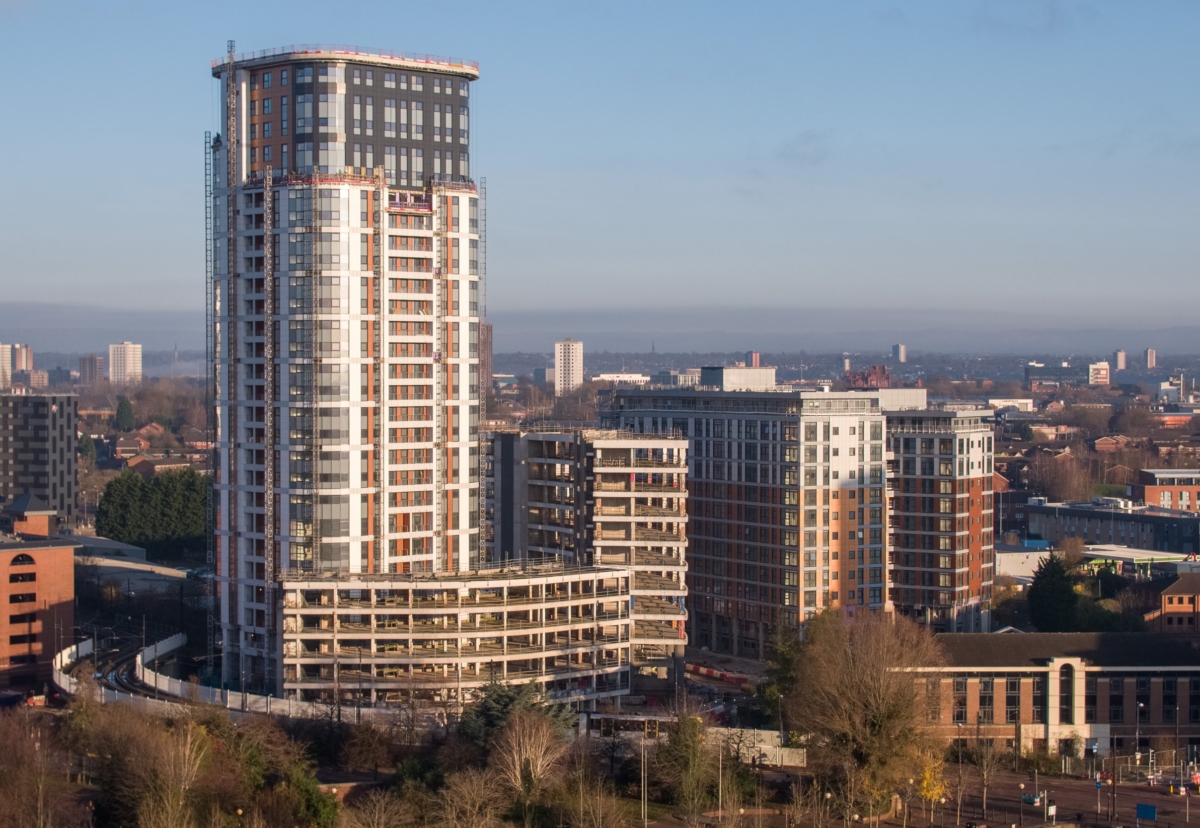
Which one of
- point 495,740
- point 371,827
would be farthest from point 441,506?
point 371,827

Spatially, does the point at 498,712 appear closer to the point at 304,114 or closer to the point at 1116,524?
the point at 304,114

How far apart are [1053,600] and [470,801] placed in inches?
1538

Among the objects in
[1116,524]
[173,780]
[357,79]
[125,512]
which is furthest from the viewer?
[125,512]

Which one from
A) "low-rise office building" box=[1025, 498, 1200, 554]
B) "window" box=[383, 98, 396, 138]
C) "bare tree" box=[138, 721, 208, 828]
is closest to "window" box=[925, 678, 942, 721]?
"bare tree" box=[138, 721, 208, 828]

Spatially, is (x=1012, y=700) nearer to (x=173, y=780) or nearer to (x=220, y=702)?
(x=220, y=702)

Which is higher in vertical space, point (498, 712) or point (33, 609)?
point (33, 609)

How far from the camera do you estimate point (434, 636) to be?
54.4 m

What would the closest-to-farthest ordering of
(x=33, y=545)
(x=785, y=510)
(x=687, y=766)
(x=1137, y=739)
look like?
(x=687, y=766)
(x=1137, y=739)
(x=33, y=545)
(x=785, y=510)

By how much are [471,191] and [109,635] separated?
25.2 metres

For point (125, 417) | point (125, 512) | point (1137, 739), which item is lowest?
point (1137, 739)

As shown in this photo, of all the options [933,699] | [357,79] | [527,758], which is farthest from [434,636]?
[357,79]

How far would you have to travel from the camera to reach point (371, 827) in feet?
138

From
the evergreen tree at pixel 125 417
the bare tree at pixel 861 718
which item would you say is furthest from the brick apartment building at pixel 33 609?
the evergreen tree at pixel 125 417

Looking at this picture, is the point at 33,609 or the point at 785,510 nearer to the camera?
the point at 33,609
